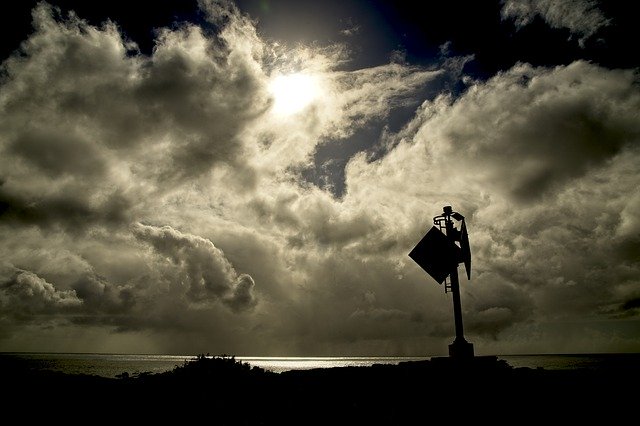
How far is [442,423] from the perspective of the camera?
7250 mm

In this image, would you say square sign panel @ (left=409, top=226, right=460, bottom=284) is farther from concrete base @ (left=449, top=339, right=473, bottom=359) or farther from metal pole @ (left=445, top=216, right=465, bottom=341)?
concrete base @ (left=449, top=339, right=473, bottom=359)

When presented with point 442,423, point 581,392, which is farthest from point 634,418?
point 442,423

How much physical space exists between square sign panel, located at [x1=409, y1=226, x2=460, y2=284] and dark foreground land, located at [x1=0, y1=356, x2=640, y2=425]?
283 centimetres

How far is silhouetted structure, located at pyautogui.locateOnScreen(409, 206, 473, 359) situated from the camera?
962cm

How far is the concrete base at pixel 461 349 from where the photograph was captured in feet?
36.6

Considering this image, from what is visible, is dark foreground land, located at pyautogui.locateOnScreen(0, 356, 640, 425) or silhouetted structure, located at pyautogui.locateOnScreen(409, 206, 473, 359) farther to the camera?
silhouetted structure, located at pyautogui.locateOnScreen(409, 206, 473, 359)

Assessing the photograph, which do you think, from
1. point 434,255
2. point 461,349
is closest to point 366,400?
point 461,349

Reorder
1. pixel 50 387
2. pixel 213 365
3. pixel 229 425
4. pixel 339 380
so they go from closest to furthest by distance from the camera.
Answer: pixel 229 425 < pixel 339 380 < pixel 50 387 < pixel 213 365

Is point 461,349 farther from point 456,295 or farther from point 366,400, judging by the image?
point 366,400

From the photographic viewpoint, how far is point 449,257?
9.73 metres

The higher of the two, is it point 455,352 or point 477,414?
point 455,352

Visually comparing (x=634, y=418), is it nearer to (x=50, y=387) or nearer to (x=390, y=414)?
(x=390, y=414)

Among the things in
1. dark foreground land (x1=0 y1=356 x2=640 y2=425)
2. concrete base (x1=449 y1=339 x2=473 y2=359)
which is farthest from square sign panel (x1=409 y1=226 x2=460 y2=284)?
concrete base (x1=449 y1=339 x2=473 y2=359)

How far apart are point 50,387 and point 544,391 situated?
18.4 m
